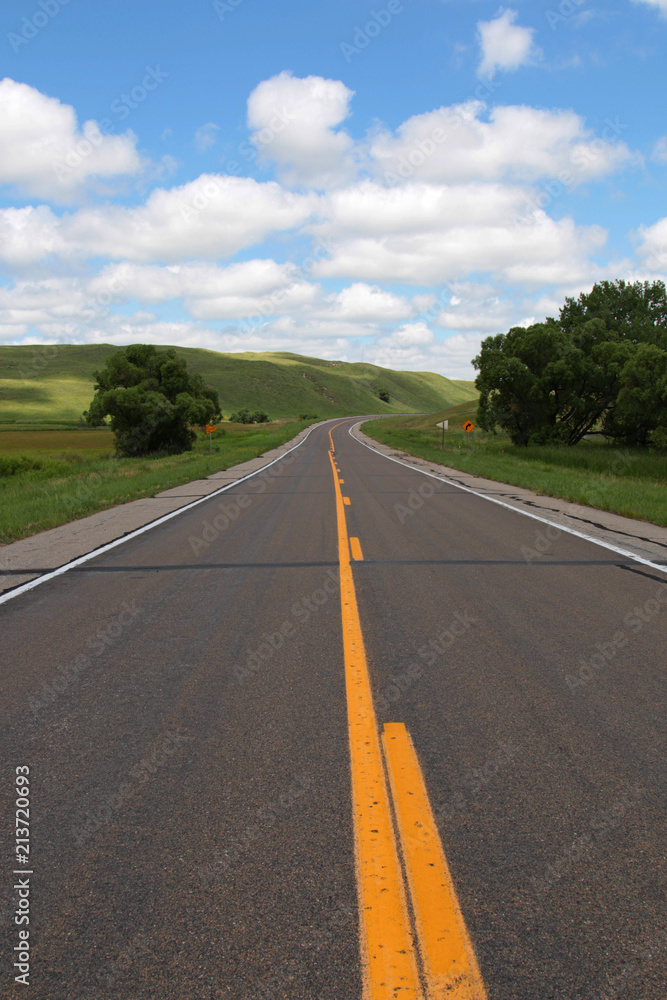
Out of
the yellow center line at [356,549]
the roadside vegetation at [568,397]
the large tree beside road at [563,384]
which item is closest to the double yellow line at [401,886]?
the yellow center line at [356,549]

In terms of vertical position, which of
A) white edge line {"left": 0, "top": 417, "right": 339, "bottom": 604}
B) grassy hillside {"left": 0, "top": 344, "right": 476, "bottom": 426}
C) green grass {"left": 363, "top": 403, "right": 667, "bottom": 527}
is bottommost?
white edge line {"left": 0, "top": 417, "right": 339, "bottom": 604}

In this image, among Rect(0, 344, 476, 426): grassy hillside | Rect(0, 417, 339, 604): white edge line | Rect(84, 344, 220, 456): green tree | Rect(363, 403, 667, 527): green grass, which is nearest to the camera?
Rect(0, 417, 339, 604): white edge line

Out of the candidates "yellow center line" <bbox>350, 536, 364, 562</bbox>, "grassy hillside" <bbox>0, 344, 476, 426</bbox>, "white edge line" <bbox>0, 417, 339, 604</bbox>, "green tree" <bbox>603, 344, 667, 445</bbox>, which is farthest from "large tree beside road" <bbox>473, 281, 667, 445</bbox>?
"grassy hillside" <bbox>0, 344, 476, 426</bbox>

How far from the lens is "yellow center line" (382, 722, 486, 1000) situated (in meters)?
2.09

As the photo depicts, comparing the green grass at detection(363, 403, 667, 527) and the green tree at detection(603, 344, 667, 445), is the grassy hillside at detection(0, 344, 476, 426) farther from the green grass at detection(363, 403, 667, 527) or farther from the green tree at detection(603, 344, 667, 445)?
the green tree at detection(603, 344, 667, 445)

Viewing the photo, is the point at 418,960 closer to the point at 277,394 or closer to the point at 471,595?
the point at 471,595

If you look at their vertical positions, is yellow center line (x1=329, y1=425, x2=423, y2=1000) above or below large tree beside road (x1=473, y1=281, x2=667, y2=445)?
below

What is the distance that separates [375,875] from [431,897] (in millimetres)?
241

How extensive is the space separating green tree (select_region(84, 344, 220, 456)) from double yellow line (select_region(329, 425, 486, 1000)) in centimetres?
4959

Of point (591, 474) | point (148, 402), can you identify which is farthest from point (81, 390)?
point (591, 474)

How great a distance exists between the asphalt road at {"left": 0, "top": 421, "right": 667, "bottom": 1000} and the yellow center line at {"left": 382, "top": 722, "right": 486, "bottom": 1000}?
0.06 meters

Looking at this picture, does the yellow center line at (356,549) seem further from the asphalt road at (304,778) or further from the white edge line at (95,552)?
the white edge line at (95,552)

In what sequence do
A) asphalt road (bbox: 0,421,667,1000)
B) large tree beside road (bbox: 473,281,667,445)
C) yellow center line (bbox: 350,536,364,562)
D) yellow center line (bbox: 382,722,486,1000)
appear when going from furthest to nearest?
large tree beside road (bbox: 473,281,667,445) → yellow center line (bbox: 350,536,364,562) → asphalt road (bbox: 0,421,667,1000) → yellow center line (bbox: 382,722,486,1000)

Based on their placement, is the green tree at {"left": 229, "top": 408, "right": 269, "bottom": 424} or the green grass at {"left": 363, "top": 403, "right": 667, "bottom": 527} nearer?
the green grass at {"left": 363, "top": 403, "right": 667, "bottom": 527}
